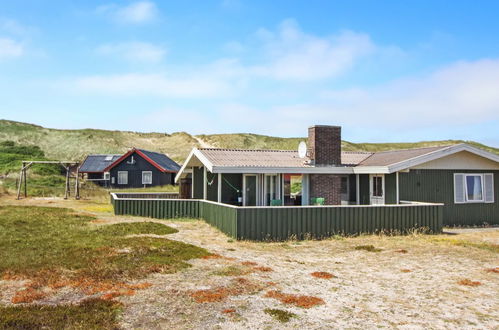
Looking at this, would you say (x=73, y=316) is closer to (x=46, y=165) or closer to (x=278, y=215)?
(x=278, y=215)

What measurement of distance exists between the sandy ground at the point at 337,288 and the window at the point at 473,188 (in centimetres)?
587

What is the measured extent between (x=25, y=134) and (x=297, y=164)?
83503 mm

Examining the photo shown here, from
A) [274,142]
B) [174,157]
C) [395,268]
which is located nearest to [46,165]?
[174,157]

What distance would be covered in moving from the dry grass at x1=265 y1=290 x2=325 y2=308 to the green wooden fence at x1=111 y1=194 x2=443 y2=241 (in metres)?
6.35

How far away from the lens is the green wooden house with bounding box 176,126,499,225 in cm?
1891

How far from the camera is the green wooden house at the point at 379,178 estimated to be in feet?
62.0

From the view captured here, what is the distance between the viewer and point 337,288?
8.80m

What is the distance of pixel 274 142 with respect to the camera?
105062 mm

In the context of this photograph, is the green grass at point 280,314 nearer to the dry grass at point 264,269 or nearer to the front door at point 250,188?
the dry grass at point 264,269

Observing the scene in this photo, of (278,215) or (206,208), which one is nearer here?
(278,215)

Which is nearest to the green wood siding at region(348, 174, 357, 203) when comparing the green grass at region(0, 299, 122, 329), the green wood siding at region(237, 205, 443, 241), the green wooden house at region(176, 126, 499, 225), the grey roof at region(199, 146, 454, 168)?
the green wooden house at region(176, 126, 499, 225)

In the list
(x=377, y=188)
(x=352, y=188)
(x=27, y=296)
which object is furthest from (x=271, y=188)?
(x=27, y=296)

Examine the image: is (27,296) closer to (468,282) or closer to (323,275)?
(323,275)

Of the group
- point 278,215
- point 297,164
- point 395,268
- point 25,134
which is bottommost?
point 395,268
